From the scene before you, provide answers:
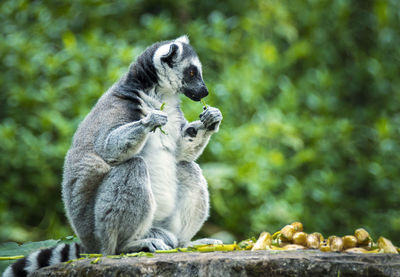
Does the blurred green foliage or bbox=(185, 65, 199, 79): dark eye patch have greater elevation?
the blurred green foliage

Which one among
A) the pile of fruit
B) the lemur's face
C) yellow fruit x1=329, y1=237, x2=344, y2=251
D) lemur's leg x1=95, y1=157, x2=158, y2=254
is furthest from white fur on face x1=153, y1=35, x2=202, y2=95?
yellow fruit x1=329, y1=237, x2=344, y2=251

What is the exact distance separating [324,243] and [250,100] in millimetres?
5412

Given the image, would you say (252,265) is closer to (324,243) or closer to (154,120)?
(324,243)

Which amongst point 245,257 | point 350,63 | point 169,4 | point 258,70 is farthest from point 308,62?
→ point 245,257

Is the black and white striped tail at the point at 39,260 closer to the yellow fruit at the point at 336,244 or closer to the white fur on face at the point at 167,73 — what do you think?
the white fur on face at the point at 167,73

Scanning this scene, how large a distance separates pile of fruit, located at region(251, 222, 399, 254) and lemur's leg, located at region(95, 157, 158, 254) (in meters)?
0.92

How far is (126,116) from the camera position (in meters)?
4.45

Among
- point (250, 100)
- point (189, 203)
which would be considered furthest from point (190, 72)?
point (250, 100)

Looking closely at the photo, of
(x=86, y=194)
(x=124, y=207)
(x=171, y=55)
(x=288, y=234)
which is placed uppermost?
(x=171, y=55)

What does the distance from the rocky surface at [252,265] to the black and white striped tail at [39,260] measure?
0.71 metres

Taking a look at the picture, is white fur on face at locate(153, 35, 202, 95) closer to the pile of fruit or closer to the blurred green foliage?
the pile of fruit

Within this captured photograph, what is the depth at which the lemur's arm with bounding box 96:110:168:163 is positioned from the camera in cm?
411

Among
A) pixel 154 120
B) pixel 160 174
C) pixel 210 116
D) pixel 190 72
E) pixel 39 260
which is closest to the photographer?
pixel 154 120

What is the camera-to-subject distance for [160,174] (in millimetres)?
4512
